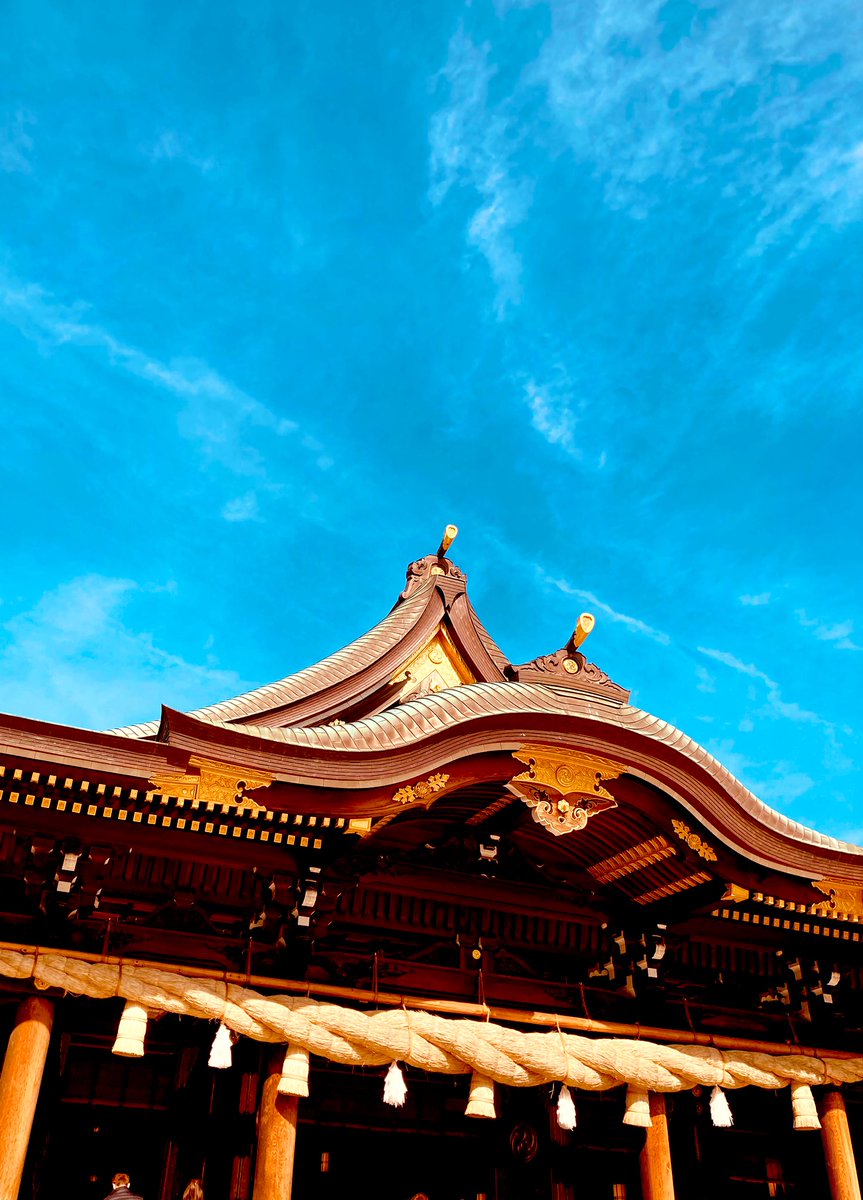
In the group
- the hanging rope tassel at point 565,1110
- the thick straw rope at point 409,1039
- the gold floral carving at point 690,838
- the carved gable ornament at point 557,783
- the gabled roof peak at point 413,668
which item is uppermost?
the gabled roof peak at point 413,668

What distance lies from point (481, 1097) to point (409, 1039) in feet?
2.54

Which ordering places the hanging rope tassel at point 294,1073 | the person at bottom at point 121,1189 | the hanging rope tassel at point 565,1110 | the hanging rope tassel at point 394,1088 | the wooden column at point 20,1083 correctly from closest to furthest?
the wooden column at point 20,1083, the person at bottom at point 121,1189, the hanging rope tassel at point 294,1073, the hanging rope tassel at point 394,1088, the hanging rope tassel at point 565,1110

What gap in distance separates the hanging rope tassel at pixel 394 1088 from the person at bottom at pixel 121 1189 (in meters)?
1.98

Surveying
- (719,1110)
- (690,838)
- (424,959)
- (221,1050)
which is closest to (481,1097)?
(424,959)

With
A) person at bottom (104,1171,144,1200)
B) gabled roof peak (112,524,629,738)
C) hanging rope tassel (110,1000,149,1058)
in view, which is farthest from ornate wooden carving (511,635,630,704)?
person at bottom (104,1171,144,1200)

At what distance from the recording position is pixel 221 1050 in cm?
726

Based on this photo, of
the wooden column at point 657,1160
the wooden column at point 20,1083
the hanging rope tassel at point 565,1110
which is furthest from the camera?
the wooden column at point 657,1160

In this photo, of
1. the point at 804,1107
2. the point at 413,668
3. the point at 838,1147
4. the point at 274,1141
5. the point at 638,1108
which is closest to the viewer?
the point at 274,1141

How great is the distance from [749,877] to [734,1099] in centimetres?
319

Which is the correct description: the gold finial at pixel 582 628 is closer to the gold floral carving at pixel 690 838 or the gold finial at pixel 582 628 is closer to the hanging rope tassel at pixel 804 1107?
the gold floral carving at pixel 690 838

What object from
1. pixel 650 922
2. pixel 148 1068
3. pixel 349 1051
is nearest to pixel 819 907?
pixel 650 922

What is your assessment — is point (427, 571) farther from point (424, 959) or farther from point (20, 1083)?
point (20, 1083)

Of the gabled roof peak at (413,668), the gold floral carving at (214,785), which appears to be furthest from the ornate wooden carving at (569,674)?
the gold floral carving at (214,785)

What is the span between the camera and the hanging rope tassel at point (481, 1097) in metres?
7.86
